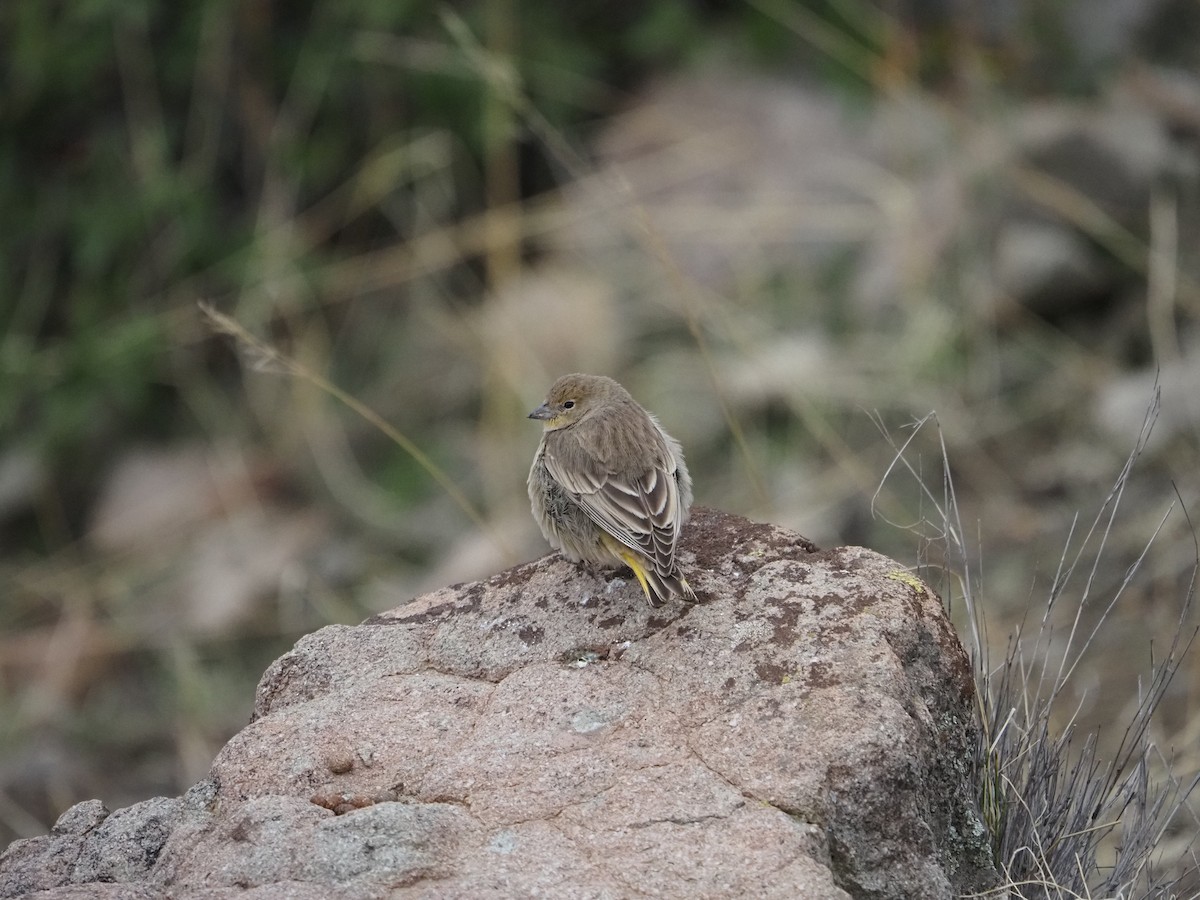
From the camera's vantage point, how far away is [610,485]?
202 inches

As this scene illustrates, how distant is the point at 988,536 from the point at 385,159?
15.5 ft

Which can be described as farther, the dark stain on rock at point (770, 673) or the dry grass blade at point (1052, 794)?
the dry grass blade at point (1052, 794)

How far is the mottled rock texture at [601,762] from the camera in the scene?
3609mm

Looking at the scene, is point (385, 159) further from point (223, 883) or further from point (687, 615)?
point (223, 883)

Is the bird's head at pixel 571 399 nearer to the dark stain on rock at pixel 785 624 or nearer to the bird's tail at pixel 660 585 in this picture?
the bird's tail at pixel 660 585

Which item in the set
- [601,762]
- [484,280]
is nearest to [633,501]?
[601,762]

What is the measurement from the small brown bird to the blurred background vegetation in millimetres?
3205

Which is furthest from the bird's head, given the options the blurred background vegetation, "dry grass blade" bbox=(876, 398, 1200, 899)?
the blurred background vegetation

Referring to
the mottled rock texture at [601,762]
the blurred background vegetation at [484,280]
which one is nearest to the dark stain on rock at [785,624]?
the mottled rock texture at [601,762]

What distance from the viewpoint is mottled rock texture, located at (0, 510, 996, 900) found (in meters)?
3.61

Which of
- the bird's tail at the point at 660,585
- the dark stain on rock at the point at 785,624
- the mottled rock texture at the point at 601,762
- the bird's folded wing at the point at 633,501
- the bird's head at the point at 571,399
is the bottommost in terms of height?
the mottled rock texture at the point at 601,762

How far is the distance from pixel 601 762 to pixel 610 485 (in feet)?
4.59

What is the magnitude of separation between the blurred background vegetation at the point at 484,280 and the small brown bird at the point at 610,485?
321 centimetres

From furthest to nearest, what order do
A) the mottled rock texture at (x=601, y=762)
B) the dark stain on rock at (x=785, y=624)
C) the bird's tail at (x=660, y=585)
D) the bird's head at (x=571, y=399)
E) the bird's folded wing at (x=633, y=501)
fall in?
1. the bird's head at (x=571, y=399)
2. the bird's folded wing at (x=633, y=501)
3. the bird's tail at (x=660, y=585)
4. the dark stain on rock at (x=785, y=624)
5. the mottled rock texture at (x=601, y=762)
